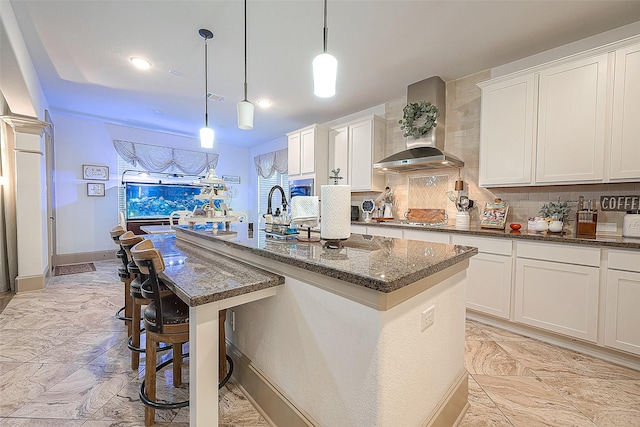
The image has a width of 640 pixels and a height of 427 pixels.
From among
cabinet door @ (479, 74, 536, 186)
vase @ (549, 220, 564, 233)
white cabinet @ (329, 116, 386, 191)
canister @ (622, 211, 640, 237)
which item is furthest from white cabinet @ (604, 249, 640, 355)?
white cabinet @ (329, 116, 386, 191)

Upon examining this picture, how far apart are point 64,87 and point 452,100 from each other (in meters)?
5.38

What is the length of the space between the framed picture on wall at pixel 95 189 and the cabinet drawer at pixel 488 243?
644 centimetres

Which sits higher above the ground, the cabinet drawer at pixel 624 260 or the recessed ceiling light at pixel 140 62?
the recessed ceiling light at pixel 140 62

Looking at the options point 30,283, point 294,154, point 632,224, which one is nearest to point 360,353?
point 632,224

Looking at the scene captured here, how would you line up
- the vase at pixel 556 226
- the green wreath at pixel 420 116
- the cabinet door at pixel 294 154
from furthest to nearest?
the cabinet door at pixel 294 154 < the green wreath at pixel 420 116 < the vase at pixel 556 226

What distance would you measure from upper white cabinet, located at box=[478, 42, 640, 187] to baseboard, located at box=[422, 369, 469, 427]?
2098mm

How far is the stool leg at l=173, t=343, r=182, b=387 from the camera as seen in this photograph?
171cm

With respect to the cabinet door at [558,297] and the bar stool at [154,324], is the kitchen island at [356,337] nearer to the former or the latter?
the bar stool at [154,324]

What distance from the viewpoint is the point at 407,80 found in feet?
11.3

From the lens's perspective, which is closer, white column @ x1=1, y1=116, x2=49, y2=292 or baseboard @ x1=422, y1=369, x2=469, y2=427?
baseboard @ x1=422, y1=369, x2=469, y2=427

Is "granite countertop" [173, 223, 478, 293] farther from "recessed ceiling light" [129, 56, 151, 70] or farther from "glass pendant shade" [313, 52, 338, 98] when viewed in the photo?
→ "recessed ceiling light" [129, 56, 151, 70]

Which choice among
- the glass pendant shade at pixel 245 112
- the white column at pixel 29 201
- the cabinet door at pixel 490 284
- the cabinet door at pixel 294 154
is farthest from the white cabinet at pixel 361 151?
the white column at pixel 29 201

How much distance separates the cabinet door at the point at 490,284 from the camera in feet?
8.29

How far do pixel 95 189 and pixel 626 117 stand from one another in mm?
7673
